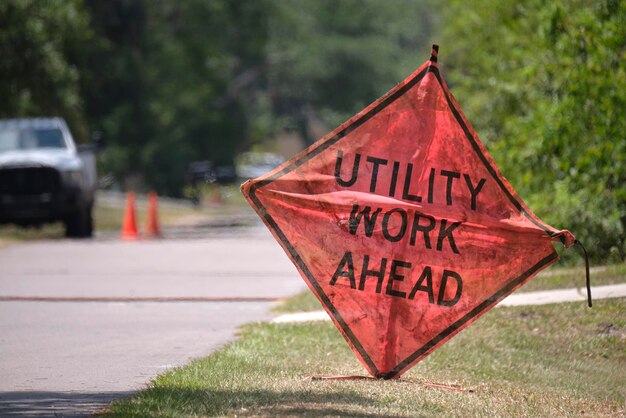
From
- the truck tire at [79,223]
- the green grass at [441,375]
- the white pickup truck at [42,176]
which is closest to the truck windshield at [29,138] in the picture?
the white pickup truck at [42,176]

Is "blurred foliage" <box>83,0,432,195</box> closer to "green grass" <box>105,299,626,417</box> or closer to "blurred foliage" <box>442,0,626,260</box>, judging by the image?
"blurred foliage" <box>442,0,626,260</box>

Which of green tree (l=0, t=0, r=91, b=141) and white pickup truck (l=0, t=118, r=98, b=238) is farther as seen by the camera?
green tree (l=0, t=0, r=91, b=141)

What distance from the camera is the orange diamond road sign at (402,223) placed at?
8.87m

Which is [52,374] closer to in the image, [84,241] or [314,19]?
[84,241]

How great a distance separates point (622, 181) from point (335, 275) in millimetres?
9820

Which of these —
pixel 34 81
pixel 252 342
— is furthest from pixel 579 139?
pixel 34 81

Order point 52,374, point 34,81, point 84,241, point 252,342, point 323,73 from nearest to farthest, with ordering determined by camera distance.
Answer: point 52,374
point 252,342
point 84,241
point 34,81
point 323,73

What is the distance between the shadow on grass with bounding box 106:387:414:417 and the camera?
788 cm

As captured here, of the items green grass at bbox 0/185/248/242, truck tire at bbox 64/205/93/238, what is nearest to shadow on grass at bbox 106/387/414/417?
green grass at bbox 0/185/248/242

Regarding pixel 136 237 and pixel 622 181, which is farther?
pixel 136 237

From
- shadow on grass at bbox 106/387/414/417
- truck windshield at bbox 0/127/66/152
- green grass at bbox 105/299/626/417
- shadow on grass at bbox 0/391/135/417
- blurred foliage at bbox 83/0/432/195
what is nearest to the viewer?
shadow on grass at bbox 106/387/414/417

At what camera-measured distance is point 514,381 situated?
407 inches

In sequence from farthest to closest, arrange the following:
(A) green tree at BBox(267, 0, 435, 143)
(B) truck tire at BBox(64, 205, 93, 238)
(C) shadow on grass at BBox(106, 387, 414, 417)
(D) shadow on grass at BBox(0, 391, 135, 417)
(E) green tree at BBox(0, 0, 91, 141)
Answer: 1. (A) green tree at BBox(267, 0, 435, 143)
2. (E) green tree at BBox(0, 0, 91, 141)
3. (B) truck tire at BBox(64, 205, 93, 238)
4. (D) shadow on grass at BBox(0, 391, 135, 417)
5. (C) shadow on grass at BBox(106, 387, 414, 417)

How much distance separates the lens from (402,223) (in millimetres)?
8883
